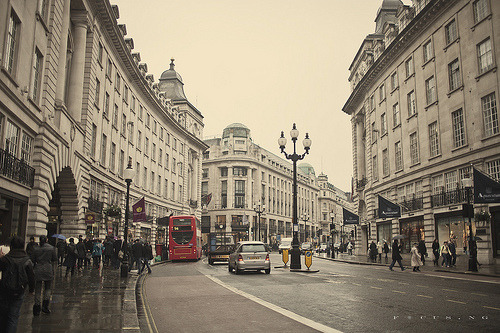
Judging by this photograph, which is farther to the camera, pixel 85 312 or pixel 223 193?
pixel 223 193

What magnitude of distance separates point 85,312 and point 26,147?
11.3 metres

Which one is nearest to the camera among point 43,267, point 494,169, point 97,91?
point 43,267

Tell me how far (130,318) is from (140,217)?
16790mm

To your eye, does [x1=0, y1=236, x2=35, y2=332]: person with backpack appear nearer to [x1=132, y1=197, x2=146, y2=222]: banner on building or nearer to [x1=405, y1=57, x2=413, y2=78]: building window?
[x1=132, y1=197, x2=146, y2=222]: banner on building

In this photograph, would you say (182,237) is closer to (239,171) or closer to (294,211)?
(294,211)

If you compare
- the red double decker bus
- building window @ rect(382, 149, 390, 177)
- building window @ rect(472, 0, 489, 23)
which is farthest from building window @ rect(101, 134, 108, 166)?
building window @ rect(472, 0, 489, 23)

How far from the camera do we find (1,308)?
6.39 meters

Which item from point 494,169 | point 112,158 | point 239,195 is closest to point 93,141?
point 112,158

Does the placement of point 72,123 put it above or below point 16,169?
above

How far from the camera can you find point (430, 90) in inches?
1340

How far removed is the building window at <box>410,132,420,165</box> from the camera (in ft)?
119

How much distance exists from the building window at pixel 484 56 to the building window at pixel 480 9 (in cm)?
157

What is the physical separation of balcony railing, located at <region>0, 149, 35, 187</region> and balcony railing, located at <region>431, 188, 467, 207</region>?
2484cm

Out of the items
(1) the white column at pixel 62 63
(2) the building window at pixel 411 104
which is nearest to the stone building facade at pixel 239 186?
(2) the building window at pixel 411 104
